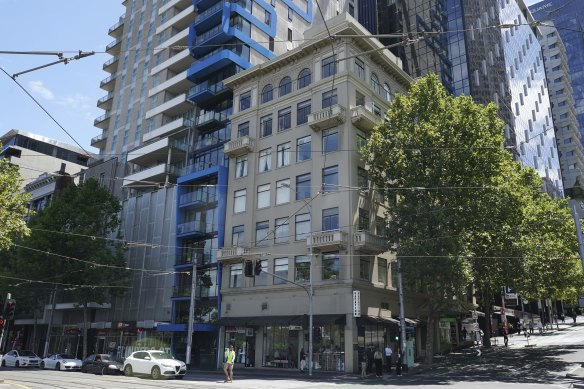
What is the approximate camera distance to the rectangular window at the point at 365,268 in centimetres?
3422

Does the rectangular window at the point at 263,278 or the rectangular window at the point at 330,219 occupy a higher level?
the rectangular window at the point at 330,219

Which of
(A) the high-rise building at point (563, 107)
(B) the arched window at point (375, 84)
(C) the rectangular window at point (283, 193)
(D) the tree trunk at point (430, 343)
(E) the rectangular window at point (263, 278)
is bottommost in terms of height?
(D) the tree trunk at point (430, 343)

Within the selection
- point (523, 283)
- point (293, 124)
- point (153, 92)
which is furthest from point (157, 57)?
point (523, 283)

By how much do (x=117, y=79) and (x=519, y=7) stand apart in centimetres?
9417

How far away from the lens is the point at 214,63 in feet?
158

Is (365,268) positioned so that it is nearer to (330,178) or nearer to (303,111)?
(330,178)

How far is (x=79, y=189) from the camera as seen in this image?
1841 inches

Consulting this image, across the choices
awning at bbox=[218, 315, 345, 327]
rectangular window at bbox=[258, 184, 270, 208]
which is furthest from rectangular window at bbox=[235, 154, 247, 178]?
awning at bbox=[218, 315, 345, 327]

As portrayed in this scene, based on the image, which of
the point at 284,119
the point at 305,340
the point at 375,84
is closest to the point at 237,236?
the point at 284,119

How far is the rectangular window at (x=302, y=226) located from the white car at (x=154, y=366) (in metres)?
13.6

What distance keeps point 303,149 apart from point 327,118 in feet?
12.2

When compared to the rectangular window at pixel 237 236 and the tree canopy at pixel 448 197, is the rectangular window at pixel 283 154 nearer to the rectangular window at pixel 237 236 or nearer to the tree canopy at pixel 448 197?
the rectangular window at pixel 237 236

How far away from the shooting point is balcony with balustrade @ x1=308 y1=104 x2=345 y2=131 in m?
35.9

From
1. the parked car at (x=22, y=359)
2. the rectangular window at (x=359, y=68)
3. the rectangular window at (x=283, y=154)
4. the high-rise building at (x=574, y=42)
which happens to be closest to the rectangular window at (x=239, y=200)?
the rectangular window at (x=283, y=154)
